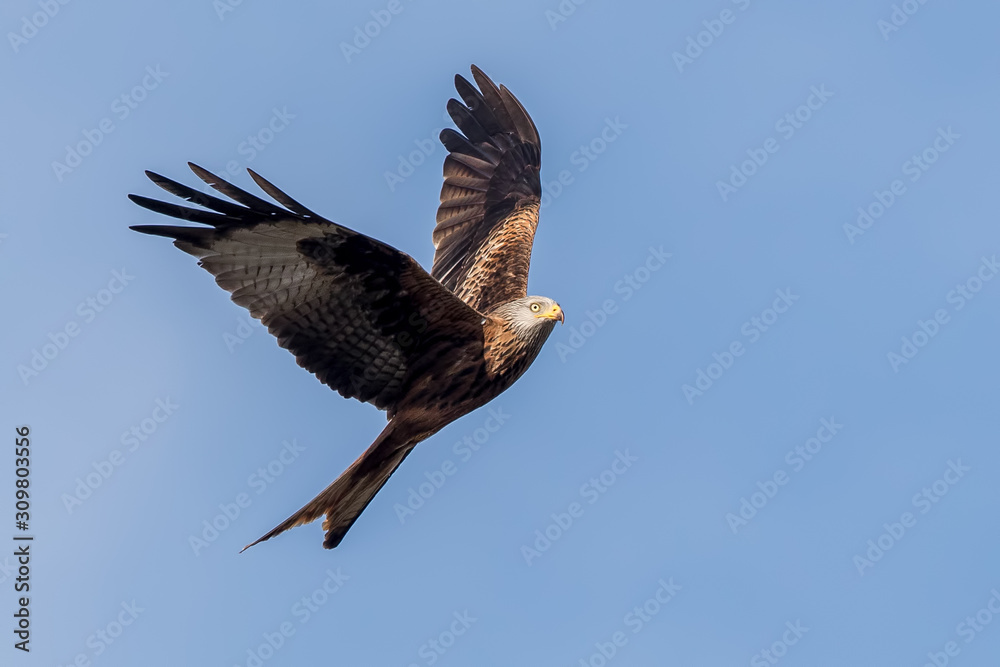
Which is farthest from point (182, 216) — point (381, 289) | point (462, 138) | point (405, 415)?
point (462, 138)

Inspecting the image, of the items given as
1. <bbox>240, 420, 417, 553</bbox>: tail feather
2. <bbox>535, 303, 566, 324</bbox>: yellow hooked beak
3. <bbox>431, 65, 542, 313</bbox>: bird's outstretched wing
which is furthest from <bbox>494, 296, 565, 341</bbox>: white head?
<bbox>431, 65, 542, 313</bbox>: bird's outstretched wing

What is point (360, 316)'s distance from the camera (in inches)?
428

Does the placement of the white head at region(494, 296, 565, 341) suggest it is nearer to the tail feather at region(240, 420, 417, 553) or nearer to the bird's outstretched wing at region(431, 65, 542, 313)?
the tail feather at region(240, 420, 417, 553)

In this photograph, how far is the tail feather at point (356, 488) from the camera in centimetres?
1120

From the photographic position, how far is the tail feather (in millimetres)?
11203

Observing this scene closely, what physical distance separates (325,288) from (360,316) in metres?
0.41

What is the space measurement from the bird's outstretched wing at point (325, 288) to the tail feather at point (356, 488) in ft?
1.28

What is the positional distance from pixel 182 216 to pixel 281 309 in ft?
4.25

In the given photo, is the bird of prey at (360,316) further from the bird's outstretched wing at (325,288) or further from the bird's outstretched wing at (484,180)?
the bird's outstretched wing at (484,180)

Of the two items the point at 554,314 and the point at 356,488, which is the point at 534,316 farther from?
the point at 356,488

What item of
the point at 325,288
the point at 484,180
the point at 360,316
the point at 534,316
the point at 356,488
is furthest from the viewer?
the point at 484,180

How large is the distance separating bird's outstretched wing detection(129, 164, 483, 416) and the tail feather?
0.39 m

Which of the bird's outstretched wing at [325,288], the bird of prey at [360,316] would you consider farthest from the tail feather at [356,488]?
the bird's outstretched wing at [325,288]


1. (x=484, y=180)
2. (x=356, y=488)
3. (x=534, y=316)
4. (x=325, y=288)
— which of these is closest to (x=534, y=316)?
(x=534, y=316)
